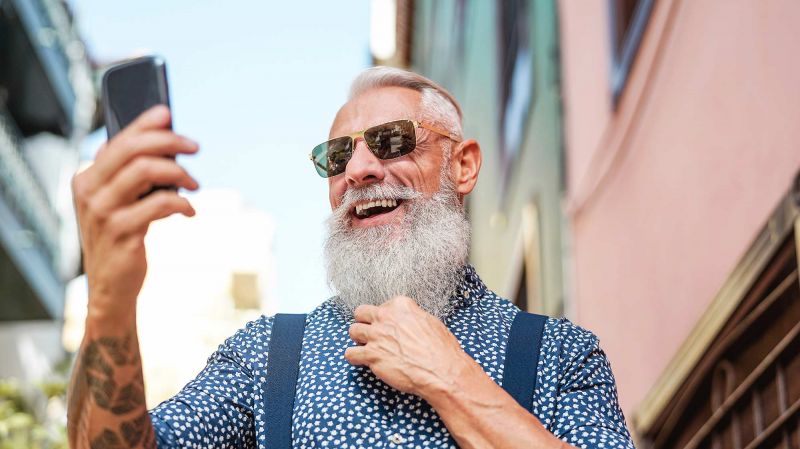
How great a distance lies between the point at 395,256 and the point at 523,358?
51 centimetres

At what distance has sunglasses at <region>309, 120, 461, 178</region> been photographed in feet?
8.50

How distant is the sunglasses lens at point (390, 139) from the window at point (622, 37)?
2683 mm

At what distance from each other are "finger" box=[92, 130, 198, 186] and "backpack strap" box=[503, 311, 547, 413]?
3.07 ft

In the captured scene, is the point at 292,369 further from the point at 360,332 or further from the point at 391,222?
the point at 391,222

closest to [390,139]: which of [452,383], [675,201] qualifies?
[452,383]

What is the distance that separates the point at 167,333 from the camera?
30.4m

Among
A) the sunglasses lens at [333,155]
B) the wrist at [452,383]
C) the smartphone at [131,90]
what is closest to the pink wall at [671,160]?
the sunglasses lens at [333,155]

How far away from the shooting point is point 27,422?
11.8 m

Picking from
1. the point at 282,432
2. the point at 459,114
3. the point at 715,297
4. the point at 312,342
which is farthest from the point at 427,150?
the point at 715,297

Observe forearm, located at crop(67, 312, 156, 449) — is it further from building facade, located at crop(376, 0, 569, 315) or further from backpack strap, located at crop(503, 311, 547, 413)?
building facade, located at crop(376, 0, 569, 315)

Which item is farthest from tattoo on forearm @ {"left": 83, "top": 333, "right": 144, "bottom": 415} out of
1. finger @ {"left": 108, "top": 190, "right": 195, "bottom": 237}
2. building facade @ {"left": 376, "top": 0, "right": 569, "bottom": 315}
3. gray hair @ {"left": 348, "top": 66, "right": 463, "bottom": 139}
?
building facade @ {"left": 376, "top": 0, "right": 569, "bottom": 315}

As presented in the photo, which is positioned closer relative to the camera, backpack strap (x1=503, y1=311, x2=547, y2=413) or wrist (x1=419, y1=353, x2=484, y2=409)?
wrist (x1=419, y1=353, x2=484, y2=409)

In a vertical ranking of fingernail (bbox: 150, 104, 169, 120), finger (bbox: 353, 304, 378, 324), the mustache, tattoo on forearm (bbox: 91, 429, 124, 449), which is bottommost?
finger (bbox: 353, 304, 378, 324)

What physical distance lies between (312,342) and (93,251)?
828 millimetres
